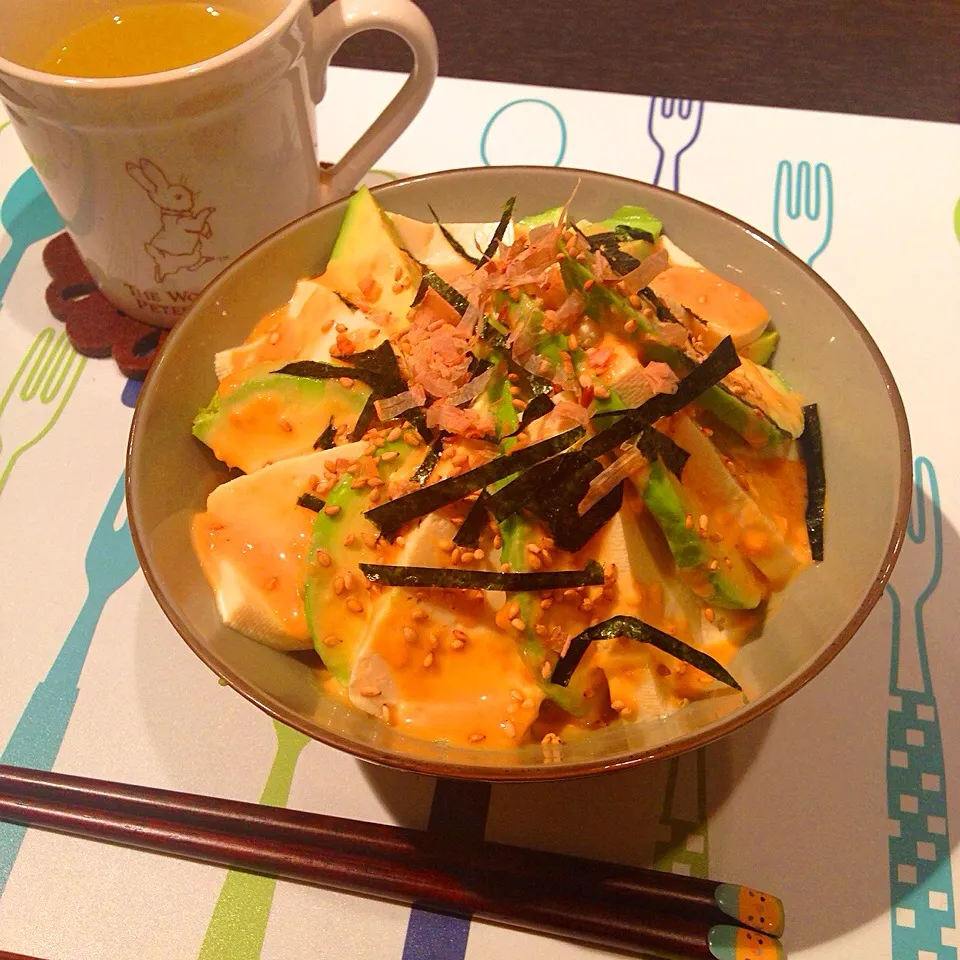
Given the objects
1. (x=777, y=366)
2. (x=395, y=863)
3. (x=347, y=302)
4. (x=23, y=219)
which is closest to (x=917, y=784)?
(x=777, y=366)

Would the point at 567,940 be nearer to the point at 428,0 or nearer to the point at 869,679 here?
the point at 869,679

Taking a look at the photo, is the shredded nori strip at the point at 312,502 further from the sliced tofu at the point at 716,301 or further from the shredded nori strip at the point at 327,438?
the sliced tofu at the point at 716,301

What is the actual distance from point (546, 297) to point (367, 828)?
903mm

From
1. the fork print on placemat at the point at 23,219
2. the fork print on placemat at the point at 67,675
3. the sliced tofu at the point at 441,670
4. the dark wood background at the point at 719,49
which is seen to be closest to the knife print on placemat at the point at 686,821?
the sliced tofu at the point at 441,670

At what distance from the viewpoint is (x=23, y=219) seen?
2.29 meters

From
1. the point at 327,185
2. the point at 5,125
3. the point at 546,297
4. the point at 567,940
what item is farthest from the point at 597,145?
the point at 567,940

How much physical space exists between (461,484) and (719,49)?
109 inches

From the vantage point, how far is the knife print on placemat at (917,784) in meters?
1.24

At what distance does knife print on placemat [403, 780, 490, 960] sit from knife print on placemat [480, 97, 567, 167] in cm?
170

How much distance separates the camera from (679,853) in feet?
4.26

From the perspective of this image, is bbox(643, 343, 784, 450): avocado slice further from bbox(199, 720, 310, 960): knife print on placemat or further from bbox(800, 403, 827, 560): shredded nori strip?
bbox(199, 720, 310, 960): knife print on placemat

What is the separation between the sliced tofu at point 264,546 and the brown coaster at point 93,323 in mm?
766

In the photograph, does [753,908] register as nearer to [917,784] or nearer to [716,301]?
[917,784]

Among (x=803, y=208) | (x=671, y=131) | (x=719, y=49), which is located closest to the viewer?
(x=803, y=208)
